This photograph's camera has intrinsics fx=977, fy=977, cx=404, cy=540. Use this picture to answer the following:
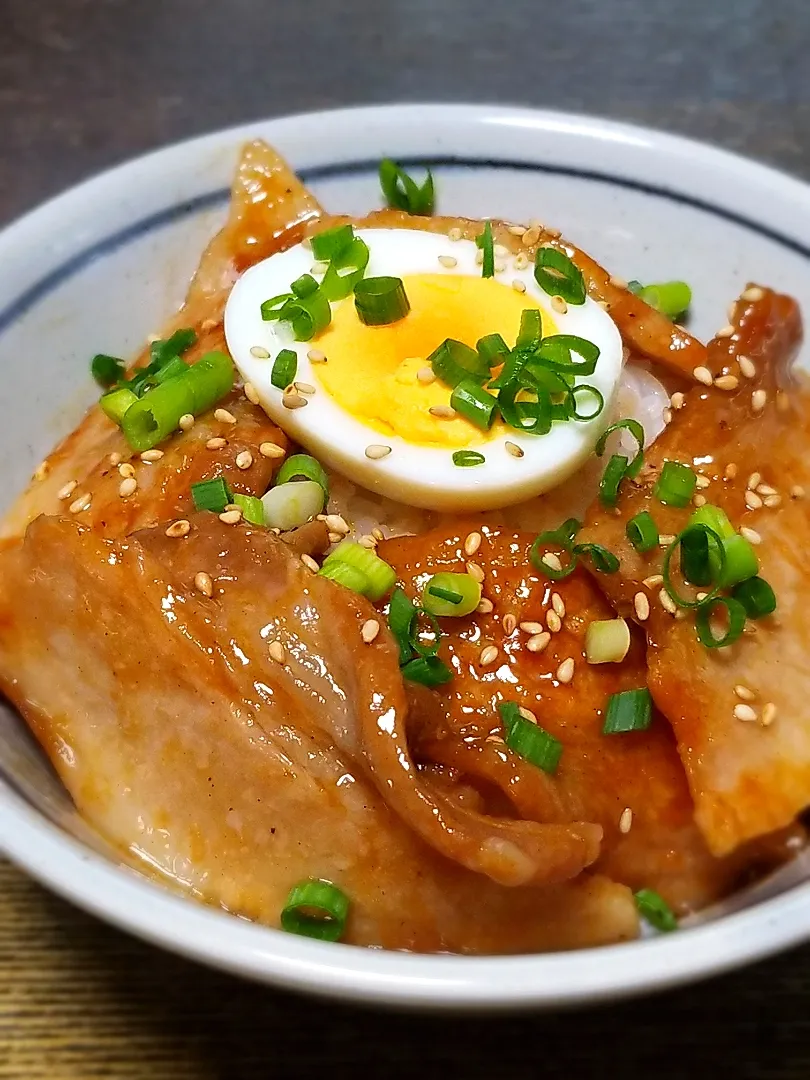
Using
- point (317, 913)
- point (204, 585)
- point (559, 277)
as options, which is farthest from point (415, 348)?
point (317, 913)

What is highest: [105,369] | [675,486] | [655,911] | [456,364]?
[456,364]

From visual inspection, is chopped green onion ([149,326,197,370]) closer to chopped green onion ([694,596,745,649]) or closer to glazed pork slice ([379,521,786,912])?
glazed pork slice ([379,521,786,912])

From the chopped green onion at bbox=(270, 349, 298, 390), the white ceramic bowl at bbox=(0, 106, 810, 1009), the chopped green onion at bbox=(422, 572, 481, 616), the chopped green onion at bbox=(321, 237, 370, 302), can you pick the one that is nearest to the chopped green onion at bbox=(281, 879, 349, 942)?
the white ceramic bowl at bbox=(0, 106, 810, 1009)

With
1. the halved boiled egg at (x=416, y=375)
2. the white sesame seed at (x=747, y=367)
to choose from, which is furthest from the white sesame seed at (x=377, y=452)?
the white sesame seed at (x=747, y=367)

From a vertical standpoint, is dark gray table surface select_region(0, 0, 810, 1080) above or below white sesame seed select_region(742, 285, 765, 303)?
below

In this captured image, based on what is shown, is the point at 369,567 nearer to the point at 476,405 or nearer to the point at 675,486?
the point at 476,405

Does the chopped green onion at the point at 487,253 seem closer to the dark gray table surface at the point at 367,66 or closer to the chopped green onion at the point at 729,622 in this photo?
the chopped green onion at the point at 729,622

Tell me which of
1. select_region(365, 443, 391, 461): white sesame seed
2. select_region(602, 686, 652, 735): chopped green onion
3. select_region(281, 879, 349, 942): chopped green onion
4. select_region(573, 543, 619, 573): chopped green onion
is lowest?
select_region(281, 879, 349, 942): chopped green onion
